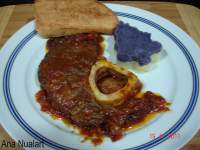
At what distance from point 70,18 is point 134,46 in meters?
0.45

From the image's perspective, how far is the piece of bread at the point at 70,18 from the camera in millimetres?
1793

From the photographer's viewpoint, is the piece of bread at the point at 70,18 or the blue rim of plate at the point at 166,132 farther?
the piece of bread at the point at 70,18

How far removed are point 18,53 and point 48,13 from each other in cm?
31

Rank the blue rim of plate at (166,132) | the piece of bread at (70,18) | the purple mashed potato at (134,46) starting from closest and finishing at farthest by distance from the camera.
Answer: the blue rim of plate at (166,132) < the purple mashed potato at (134,46) < the piece of bread at (70,18)

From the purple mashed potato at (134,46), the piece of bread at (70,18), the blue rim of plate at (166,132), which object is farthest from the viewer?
the piece of bread at (70,18)

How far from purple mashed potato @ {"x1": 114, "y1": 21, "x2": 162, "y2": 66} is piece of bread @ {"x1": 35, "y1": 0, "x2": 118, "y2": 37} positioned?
0.16 meters

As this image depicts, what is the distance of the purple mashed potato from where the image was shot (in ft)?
5.28

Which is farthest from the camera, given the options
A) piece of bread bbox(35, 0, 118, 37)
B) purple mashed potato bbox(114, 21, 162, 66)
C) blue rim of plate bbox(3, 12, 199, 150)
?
piece of bread bbox(35, 0, 118, 37)

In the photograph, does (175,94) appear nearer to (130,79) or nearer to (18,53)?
(130,79)

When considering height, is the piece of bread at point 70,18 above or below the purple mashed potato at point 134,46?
above

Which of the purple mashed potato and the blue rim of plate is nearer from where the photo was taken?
the blue rim of plate

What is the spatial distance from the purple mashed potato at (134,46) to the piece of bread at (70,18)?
6.4 inches

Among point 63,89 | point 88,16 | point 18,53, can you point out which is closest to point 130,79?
point 63,89

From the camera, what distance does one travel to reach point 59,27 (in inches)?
70.1
